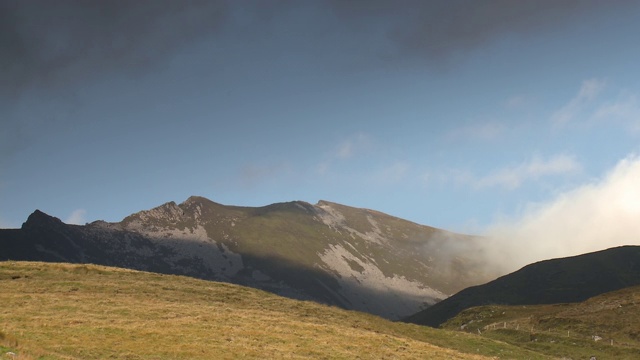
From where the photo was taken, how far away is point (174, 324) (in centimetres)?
4631

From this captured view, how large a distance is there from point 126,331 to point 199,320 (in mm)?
8223

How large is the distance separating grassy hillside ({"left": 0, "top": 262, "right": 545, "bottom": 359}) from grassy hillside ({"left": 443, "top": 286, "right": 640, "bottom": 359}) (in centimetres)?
1267

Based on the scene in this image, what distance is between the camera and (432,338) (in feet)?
216

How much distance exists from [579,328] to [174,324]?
64454 mm

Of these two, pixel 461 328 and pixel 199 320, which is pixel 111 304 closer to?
pixel 199 320

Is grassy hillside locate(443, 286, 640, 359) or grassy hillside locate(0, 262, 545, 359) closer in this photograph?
grassy hillside locate(0, 262, 545, 359)

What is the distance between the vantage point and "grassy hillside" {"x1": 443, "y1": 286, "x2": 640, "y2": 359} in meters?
67.7

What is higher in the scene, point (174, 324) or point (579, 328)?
point (579, 328)

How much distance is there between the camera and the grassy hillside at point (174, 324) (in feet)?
126

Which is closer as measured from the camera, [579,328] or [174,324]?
[174,324]

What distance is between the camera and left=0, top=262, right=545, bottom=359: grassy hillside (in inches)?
1508

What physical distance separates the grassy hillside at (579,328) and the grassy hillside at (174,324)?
12.7 meters

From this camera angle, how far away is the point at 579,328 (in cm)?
8075

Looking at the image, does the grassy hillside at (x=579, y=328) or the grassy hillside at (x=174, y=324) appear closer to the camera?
the grassy hillside at (x=174, y=324)
